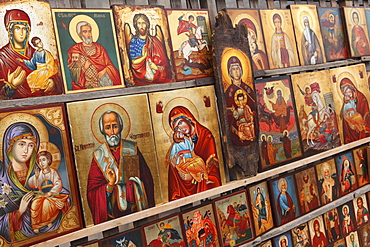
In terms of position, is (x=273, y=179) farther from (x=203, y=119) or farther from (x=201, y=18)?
(x=201, y=18)

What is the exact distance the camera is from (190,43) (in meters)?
3.67

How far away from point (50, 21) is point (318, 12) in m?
2.97

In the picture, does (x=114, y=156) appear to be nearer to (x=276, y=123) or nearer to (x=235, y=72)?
(x=235, y=72)

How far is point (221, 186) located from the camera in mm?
3707

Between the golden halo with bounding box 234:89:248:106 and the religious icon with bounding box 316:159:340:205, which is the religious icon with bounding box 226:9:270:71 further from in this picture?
the religious icon with bounding box 316:159:340:205

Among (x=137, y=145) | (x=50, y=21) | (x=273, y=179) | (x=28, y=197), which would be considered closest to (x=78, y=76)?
(x=50, y=21)

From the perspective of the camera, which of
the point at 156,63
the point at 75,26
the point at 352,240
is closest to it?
the point at 75,26

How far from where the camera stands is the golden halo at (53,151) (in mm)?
2871

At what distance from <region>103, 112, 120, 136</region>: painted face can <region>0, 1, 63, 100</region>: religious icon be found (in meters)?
0.38

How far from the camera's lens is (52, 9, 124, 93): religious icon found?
3006mm

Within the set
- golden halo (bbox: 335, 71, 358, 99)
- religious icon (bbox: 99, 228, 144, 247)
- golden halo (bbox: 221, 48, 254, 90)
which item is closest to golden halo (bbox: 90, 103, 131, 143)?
religious icon (bbox: 99, 228, 144, 247)

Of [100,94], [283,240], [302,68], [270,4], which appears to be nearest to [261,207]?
[283,240]

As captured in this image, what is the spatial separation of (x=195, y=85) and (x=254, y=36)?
2.87 ft

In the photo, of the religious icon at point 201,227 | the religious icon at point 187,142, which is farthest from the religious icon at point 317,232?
the religious icon at point 187,142
